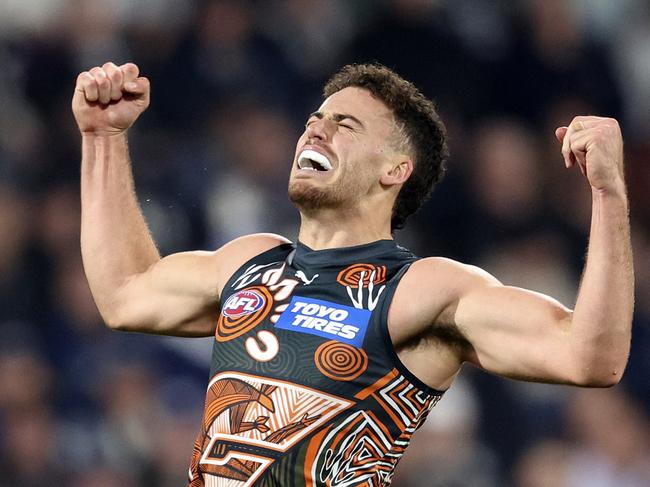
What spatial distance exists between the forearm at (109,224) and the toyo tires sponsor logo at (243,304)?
0.50m

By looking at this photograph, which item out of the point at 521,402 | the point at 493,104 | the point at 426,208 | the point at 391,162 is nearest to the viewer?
the point at 391,162

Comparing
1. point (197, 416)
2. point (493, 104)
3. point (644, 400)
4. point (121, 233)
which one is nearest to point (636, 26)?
point (493, 104)

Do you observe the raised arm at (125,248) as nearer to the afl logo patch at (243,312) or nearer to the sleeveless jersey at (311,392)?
the afl logo patch at (243,312)

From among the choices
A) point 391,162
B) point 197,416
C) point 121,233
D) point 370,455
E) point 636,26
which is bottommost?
point 197,416

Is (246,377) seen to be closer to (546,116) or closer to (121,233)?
(121,233)

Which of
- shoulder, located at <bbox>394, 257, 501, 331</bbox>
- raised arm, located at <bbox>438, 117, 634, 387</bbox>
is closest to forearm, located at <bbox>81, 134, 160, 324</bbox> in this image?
shoulder, located at <bbox>394, 257, 501, 331</bbox>

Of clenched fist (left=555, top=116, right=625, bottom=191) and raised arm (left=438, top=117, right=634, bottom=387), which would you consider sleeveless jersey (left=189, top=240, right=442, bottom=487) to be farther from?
clenched fist (left=555, top=116, right=625, bottom=191)

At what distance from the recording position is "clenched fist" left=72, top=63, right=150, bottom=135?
4020 mm

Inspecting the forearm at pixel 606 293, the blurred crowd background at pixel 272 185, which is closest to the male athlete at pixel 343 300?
the forearm at pixel 606 293

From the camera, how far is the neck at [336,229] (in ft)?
12.7

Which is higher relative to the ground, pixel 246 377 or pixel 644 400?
pixel 246 377

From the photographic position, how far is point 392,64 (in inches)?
268

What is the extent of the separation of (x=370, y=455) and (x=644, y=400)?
2.95 meters

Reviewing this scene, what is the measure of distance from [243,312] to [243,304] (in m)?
0.03
